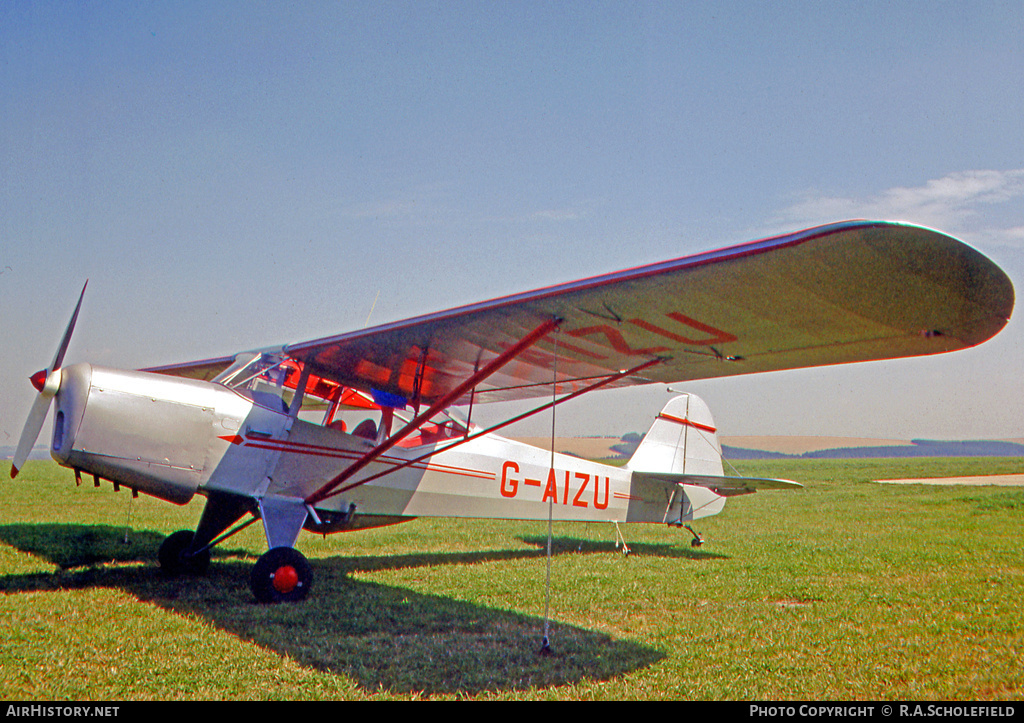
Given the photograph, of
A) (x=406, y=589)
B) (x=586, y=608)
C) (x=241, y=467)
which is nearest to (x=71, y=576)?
(x=241, y=467)

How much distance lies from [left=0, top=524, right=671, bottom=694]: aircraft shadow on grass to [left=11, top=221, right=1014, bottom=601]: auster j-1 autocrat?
1.71ft

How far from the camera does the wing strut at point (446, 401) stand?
5.11 meters

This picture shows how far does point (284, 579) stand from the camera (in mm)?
5910

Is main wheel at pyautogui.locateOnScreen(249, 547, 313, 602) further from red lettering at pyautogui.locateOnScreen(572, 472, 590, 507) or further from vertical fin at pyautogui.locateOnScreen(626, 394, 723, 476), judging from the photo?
vertical fin at pyautogui.locateOnScreen(626, 394, 723, 476)

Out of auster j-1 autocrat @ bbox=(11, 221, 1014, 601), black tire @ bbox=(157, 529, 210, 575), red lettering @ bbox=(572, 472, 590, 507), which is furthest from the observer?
red lettering @ bbox=(572, 472, 590, 507)

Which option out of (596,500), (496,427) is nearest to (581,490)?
(596,500)

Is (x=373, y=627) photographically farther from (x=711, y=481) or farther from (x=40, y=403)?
(x=711, y=481)

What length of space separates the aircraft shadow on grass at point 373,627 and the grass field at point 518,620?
2 cm

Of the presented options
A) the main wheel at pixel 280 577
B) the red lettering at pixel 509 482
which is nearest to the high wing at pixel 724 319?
the red lettering at pixel 509 482

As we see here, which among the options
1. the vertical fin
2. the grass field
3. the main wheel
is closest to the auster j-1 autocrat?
the main wheel

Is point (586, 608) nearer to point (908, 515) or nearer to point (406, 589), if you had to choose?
point (406, 589)

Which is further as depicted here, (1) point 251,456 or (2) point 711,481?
(2) point 711,481

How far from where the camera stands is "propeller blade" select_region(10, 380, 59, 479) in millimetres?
5828

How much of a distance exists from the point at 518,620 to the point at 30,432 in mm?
4559
